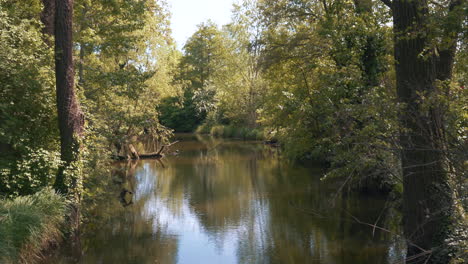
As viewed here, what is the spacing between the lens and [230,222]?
455 inches

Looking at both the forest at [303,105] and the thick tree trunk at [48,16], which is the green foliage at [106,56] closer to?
the forest at [303,105]

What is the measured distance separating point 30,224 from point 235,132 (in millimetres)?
32886

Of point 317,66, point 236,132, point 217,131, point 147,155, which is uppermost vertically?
point 317,66

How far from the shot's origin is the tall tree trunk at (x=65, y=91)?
369 inches

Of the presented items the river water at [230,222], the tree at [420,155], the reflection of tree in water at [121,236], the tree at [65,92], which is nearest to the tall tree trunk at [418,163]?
the tree at [420,155]

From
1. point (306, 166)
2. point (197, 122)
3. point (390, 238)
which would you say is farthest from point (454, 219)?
point (197, 122)

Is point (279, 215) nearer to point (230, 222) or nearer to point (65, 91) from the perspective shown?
point (230, 222)

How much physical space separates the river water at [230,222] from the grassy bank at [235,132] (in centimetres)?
1713

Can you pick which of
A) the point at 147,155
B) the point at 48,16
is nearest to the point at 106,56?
the point at 48,16

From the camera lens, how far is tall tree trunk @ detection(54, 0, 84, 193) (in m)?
9.38

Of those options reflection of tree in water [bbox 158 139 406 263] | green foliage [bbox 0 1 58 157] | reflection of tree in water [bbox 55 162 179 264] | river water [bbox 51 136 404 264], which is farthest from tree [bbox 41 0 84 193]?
reflection of tree in water [bbox 158 139 406 263]

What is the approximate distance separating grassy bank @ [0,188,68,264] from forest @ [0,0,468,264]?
0.08 ft

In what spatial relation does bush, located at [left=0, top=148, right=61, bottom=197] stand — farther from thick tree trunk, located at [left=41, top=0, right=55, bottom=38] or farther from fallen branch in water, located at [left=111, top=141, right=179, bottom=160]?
fallen branch in water, located at [left=111, top=141, right=179, bottom=160]

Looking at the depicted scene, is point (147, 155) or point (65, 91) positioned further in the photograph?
point (147, 155)
